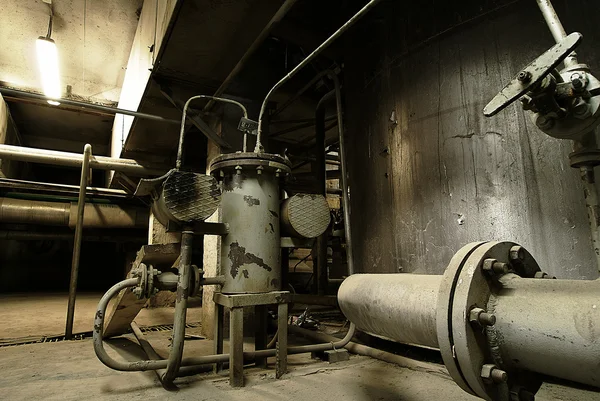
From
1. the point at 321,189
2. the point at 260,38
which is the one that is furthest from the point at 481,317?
the point at 321,189

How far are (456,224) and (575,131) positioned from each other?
91 centimetres

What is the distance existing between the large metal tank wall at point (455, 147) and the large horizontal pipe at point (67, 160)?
10.3 ft

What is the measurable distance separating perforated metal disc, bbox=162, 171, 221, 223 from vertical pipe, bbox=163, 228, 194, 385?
112mm

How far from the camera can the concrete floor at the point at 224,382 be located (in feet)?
5.36

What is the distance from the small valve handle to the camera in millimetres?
798

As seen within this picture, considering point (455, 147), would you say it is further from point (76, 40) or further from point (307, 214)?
point (76, 40)

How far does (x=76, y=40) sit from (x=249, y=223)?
4307mm

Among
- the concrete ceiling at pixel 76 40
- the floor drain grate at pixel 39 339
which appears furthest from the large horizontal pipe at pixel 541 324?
the concrete ceiling at pixel 76 40

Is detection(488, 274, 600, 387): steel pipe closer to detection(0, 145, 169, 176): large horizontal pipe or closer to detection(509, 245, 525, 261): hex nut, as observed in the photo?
detection(509, 245, 525, 261): hex nut

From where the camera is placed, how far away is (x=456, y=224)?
1.84 meters

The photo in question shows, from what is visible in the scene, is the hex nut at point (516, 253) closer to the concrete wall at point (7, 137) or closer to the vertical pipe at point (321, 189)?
the vertical pipe at point (321, 189)

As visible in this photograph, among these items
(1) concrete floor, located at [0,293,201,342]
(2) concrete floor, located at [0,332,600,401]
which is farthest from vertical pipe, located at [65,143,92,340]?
(2) concrete floor, located at [0,332,600,401]

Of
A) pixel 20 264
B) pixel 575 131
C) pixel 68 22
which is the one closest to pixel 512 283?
pixel 575 131

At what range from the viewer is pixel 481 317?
2.39 ft
